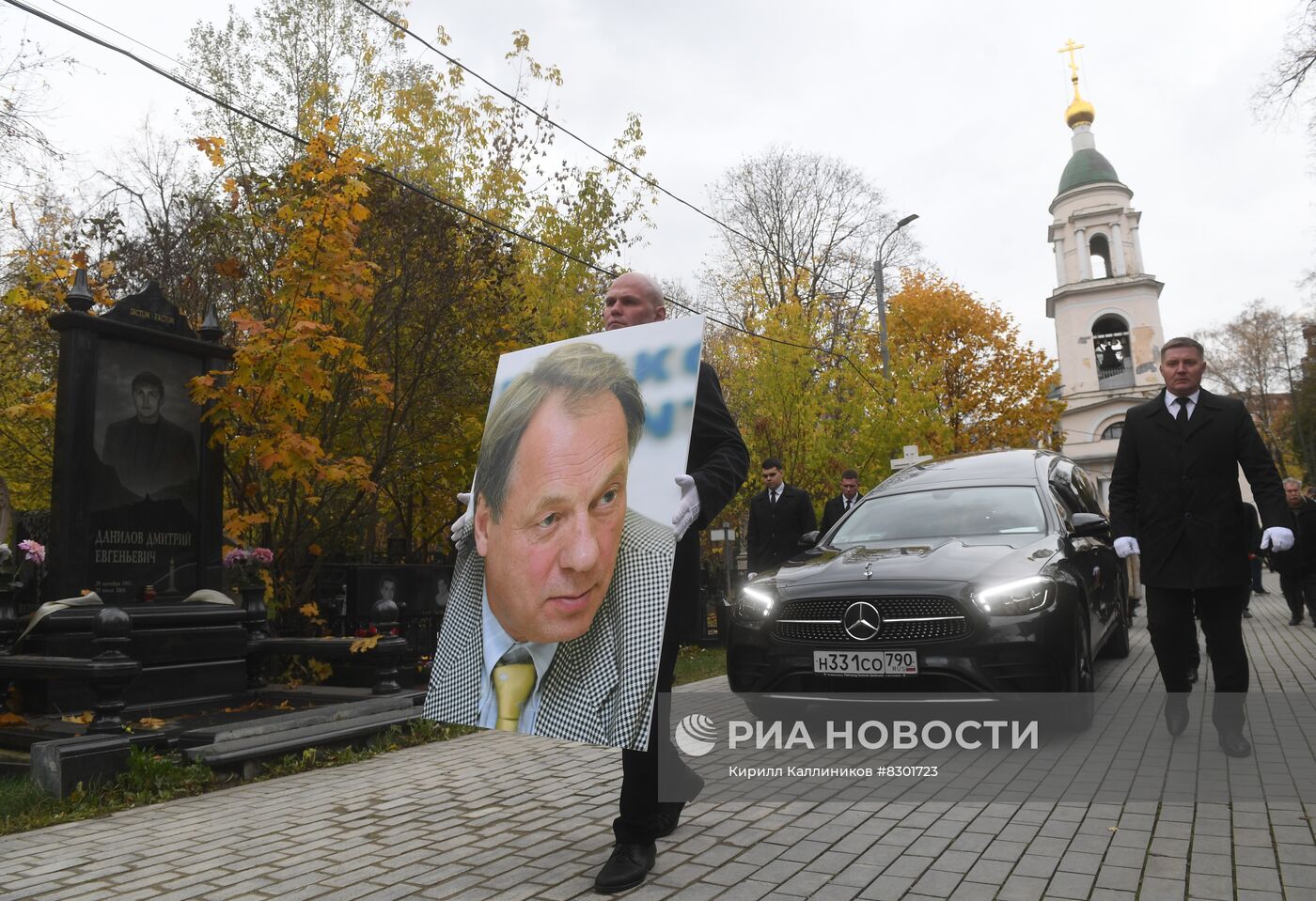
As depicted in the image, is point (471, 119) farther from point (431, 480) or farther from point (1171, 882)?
point (1171, 882)

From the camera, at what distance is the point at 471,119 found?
669 inches

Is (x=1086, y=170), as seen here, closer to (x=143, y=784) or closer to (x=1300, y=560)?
(x=1300, y=560)

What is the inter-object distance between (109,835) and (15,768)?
1630 mm

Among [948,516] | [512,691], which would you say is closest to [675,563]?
[512,691]

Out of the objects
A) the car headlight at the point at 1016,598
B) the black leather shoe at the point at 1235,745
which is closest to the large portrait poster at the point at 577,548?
the car headlight at the point at 1016,598


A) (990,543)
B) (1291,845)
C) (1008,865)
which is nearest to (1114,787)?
(1291,845)

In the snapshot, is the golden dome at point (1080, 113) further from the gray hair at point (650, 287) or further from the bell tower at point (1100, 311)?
the gray hair at point (650, 287)

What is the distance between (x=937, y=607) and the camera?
5211 millimetres

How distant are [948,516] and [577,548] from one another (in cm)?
422

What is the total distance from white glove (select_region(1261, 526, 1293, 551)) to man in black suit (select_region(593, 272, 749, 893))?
304cm

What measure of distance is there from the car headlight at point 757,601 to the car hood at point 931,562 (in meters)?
0.09

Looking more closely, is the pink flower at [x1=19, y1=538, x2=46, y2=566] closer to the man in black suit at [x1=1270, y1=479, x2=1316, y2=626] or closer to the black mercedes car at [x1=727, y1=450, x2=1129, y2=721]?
the black mercedes car at [x1=727, y1=450, x2=1129, y2=721]

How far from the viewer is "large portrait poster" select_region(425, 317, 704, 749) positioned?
3.07 metres

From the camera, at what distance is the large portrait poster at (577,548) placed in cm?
307
